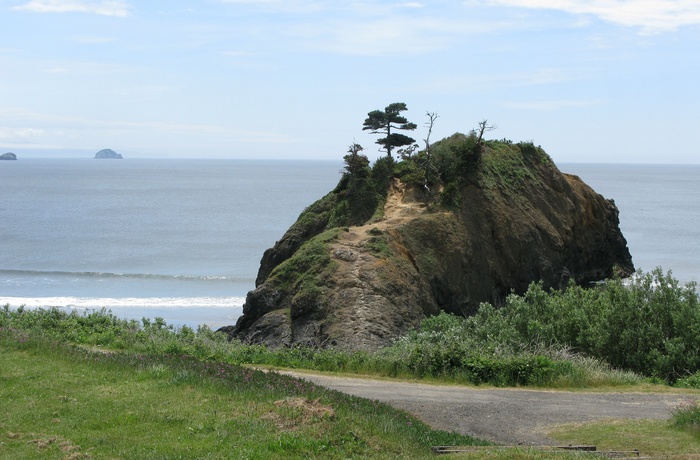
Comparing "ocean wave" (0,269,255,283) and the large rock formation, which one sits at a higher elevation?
the large rock formation

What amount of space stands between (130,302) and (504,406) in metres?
33.8

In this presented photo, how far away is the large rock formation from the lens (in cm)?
2817

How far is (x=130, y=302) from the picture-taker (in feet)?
147

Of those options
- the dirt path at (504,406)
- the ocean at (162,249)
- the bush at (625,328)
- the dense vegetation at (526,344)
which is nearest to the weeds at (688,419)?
the dirt path at (504,406)

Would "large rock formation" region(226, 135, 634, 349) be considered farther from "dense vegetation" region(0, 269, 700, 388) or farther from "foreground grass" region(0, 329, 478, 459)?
"foreground grass" region(0, 329, 478, 459)

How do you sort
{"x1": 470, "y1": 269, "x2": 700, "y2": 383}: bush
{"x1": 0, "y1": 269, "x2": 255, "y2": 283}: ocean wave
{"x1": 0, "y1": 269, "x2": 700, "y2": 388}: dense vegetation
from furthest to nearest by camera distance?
1. {"x1": 0, "y1": 269, "x2": 255, "y2": 283}: ocean wave
2. {"x1": 470, "y1": 269, "x2": 700, "y2": 383}: bush
3. {"x1": 0, "y1": 269, "x2": 700, "y2": 388}: dense vegetation

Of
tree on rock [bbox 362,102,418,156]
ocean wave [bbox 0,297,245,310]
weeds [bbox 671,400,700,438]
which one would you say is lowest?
ocean wave [bbox 0,297,245,310]

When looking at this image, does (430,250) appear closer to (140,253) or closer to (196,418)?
(196,418)

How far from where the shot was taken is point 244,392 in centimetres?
1168

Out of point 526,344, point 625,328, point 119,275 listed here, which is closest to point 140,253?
point 119,275

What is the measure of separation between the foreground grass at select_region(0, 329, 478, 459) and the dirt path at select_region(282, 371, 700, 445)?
143 centimetres

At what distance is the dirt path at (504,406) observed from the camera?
13.0m

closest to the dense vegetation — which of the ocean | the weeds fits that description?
the weeds

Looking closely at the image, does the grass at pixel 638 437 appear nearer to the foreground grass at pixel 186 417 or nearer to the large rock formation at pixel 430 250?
the foreground grass at pixel 186 417
